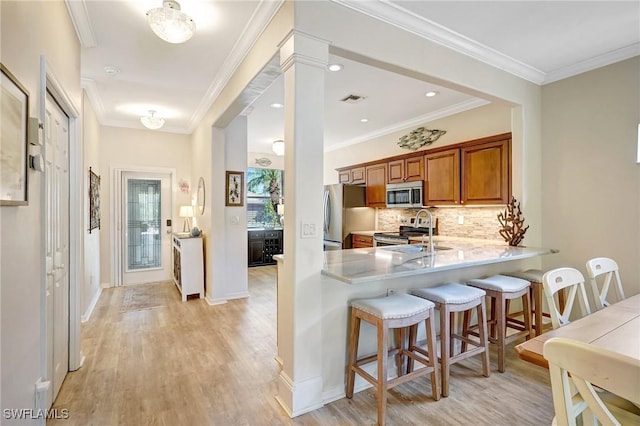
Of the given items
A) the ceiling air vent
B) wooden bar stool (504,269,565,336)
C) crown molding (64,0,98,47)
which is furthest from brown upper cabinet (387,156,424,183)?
crown molding (64,0,98,47)

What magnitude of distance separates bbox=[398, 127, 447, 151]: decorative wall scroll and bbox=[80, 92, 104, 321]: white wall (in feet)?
14.7

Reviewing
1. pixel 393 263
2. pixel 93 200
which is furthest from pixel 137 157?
pixel 393 263

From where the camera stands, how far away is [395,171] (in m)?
5.18

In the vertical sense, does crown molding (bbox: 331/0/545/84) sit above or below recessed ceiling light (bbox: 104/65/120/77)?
below

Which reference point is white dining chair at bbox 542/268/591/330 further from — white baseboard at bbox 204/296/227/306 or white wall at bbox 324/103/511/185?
white baseboard at bbox 204/296/227/306

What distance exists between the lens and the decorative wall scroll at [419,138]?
4.76 meters

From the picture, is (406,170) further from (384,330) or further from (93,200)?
(93,200)

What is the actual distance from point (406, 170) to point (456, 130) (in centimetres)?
92

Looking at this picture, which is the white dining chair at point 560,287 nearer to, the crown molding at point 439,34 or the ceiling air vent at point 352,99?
the crown molding at point 439,34

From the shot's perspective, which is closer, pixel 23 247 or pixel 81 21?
pixel 23 247

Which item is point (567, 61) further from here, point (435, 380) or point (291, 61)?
point (435, 380)

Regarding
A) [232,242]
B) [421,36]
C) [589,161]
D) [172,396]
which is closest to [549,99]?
[589,161]

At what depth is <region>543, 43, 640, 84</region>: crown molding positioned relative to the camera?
283cm

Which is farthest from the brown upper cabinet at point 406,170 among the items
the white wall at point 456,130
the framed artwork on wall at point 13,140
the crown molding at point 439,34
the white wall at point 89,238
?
the framed artwork on wall at point 13,140
